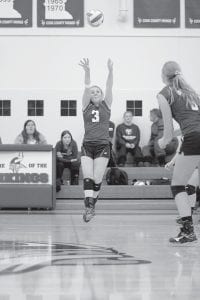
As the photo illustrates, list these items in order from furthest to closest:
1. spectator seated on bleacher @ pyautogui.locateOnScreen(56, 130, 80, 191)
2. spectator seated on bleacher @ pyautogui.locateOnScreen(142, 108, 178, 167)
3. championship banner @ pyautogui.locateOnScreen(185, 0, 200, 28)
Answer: championship banner @ pyautogui.locateOnScreen(185, 0, 200, 28) < spectator seated on bleacher @ pyautogui.locateOnScreen(142, 108, 178, 167) < spectator seated on bleacher @ pyautogui.locateOnScreen(56, 130, 80, 191)

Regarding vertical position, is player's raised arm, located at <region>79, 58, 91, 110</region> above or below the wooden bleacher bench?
above

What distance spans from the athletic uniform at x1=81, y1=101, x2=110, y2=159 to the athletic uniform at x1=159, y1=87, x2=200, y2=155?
278 cm

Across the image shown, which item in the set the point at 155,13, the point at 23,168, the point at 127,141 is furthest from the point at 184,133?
the point at 155,13

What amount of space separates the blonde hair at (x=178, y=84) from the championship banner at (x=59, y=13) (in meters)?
9.82

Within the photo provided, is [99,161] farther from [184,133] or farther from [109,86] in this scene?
[184,133]

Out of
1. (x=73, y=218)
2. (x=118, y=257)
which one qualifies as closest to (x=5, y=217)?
(x=73, y=218)

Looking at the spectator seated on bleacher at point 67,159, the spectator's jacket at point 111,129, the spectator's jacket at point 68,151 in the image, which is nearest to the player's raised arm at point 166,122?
the spectator seated on bleacher at point 67,159

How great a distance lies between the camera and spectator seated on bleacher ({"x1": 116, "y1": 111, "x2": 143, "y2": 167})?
1501 centimetres

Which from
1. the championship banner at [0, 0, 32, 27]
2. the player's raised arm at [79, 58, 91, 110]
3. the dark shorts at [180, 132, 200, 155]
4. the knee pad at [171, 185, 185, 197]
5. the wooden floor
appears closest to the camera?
the wooden floor

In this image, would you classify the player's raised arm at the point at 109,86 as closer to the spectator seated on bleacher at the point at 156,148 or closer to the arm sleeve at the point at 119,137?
the spectator seated on bleacher at the point at 156,148

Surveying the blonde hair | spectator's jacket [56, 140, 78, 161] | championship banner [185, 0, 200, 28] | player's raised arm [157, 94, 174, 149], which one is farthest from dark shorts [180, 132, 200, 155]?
championship banner [185, 0, 200, 28]

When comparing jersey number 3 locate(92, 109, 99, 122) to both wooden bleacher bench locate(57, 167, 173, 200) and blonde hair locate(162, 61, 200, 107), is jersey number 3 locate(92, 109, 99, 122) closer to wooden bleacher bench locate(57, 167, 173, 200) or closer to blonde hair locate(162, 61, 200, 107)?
blonde hair locate(162, 61, 200, 107)

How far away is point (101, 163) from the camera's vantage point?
932cm

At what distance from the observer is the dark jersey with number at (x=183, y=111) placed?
660 centimetres
